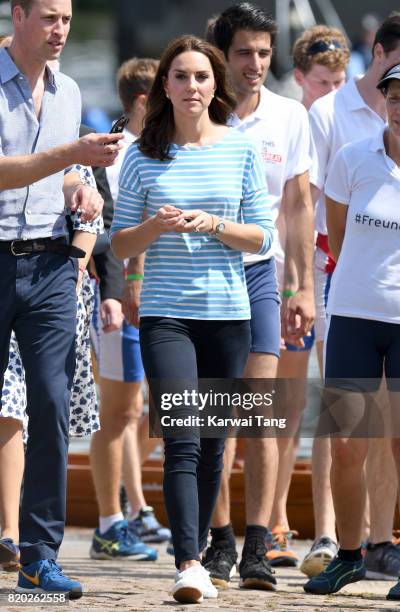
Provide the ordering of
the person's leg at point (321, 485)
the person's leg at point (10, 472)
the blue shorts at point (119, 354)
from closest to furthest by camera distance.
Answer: the person's leg at point (10, 472), the person's leg at point (321, 485), the blue shorts at point (119, 354)

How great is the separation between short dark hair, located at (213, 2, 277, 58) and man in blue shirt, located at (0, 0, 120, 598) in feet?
4.08

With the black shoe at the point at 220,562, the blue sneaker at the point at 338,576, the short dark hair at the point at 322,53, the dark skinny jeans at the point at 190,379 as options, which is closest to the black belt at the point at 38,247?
the dark skinny jeans at the point at 190,379

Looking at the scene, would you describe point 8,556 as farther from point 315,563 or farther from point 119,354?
point 119,354

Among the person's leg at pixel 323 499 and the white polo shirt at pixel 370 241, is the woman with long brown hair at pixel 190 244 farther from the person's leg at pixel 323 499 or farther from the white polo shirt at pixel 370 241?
the person's leg at pixel 323 499

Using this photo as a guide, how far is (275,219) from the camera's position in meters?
6.82

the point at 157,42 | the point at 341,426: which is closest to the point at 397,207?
the point at 341,426

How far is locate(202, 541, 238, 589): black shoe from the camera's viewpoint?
20.5ft

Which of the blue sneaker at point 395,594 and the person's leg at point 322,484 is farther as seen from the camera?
the person's leg at point 322,484

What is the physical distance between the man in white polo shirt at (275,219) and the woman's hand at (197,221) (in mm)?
738

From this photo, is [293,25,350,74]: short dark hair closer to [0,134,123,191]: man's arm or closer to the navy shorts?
the navy shorts

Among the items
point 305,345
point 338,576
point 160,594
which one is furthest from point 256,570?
point 305,345

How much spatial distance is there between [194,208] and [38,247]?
0.63 meters

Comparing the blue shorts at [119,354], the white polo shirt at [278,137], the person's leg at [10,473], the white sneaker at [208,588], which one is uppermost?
the white polo shirt at [278,137]

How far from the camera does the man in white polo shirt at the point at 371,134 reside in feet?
22.4
